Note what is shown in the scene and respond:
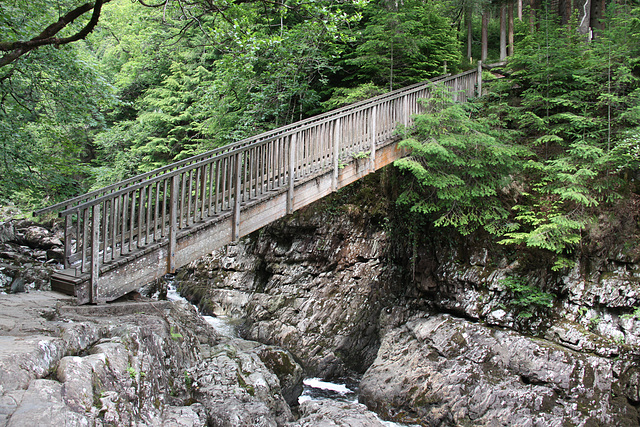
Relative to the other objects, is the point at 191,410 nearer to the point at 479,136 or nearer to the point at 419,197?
the point at 419,197

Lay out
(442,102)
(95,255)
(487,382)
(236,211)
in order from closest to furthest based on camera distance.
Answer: (95,255)
(236,211)
(487,382)
(442,102)

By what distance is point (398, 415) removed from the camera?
8.16m

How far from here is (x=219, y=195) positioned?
7164 millimetres

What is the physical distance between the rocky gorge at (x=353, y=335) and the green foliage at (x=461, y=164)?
89 centimetres

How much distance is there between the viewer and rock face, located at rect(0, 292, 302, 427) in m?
3.04

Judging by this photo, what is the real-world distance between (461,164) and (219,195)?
18.4 ft

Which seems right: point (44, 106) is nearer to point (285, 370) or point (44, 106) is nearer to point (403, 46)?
point (285, 370)

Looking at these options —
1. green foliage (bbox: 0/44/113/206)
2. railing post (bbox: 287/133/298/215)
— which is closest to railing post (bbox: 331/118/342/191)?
railing post (bbox: 287/133/298/215)

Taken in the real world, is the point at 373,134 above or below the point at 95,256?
above

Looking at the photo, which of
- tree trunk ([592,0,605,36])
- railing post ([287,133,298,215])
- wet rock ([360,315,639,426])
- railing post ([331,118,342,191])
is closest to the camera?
wet rock ([360,315,639,426])

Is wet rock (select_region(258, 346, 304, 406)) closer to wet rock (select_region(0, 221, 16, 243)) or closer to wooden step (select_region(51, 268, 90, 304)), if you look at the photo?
wooden step (select_region(51, 268, 90, 304))

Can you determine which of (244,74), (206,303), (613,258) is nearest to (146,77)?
(244,74)

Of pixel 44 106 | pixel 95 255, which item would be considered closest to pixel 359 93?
pixel 44 106

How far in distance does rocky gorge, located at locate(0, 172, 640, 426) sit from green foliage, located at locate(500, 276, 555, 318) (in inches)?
1.2
